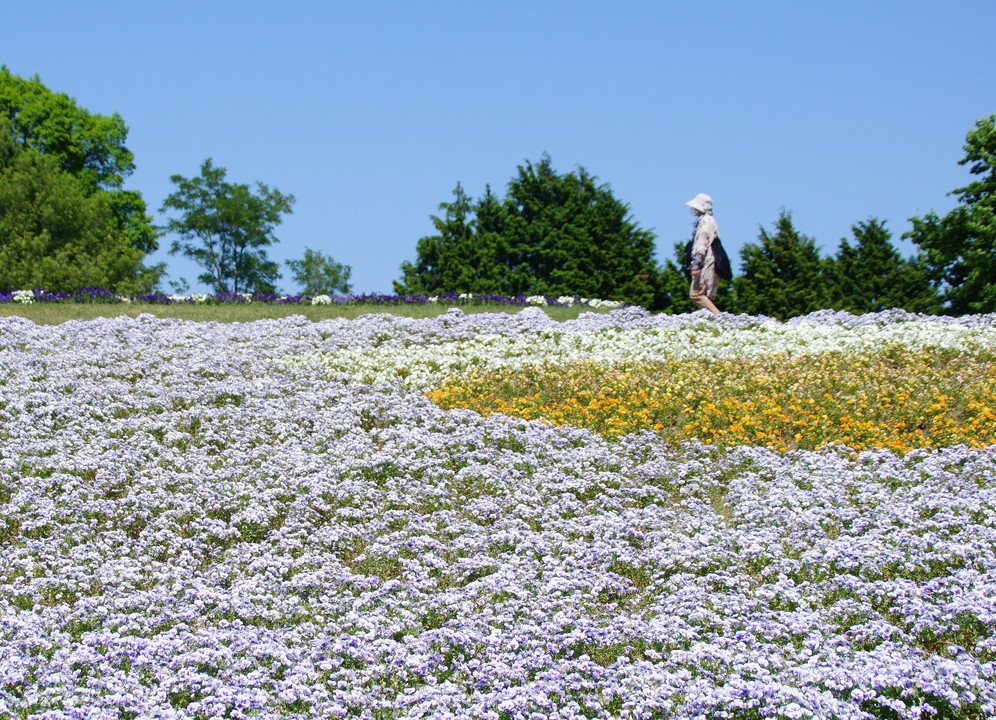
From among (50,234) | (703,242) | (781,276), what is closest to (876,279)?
(781,276)

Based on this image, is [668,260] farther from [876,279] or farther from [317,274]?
[317,274]

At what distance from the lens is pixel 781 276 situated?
2877 centimetres

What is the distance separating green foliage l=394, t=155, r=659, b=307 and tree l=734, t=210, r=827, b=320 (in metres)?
5.00

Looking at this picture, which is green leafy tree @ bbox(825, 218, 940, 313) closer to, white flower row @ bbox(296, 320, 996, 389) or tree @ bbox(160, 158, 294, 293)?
white flower row @ bbox(296, 320, 996, 389)

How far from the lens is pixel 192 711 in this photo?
19.2 feet

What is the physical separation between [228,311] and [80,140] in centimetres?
3731

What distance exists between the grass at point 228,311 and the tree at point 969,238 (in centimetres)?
1190

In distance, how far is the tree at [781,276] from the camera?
27656 mm

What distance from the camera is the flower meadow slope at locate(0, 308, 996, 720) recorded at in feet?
19.9

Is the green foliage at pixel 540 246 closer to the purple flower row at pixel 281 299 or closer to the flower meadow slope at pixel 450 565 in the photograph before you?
the purple flower row at pixel 281 299

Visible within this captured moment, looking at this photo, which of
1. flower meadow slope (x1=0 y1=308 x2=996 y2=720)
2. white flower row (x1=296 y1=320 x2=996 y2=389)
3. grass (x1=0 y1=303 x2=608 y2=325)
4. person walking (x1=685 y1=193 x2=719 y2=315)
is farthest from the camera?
grass (x1=0 y1=303 x2=608 y2=325)

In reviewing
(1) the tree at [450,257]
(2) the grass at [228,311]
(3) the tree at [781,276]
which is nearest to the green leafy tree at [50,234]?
(1) the tree at [450,257]

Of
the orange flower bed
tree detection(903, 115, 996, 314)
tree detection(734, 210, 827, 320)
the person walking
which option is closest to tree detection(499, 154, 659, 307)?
tree detection(734, 210, 827, 320)

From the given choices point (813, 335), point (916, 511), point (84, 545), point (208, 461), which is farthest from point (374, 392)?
point (813, 335)
